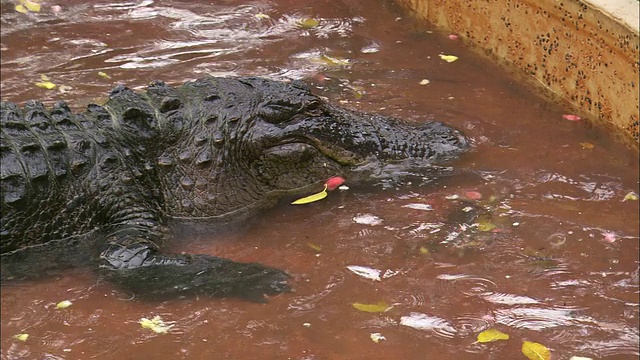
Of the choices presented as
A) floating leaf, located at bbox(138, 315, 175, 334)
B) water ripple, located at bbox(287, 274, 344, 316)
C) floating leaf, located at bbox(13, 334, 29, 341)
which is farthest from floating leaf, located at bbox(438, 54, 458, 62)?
floating leaf, located at bbox(13, 334, 29, 341)

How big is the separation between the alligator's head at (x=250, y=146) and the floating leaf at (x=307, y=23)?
2820mm

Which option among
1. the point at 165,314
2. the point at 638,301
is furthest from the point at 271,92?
the point at 638,301

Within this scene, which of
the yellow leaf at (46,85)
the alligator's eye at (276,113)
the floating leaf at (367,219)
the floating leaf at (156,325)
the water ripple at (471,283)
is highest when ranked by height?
the alligator's eye at (276,113)

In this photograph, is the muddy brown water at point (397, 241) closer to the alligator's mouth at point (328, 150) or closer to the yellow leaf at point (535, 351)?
the yellow leaf at point (535, 351)

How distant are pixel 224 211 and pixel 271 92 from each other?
0.88 meters

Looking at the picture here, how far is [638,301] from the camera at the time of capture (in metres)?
4.70

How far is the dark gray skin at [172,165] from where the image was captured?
5066 millimetres

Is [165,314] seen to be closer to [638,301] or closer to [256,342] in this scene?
[256,342]

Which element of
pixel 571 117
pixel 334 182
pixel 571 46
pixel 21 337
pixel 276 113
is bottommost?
pixel 21 337

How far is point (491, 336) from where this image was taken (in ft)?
14.5

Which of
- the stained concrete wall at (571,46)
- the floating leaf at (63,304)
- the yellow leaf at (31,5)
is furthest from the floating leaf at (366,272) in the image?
the yellow leaf at (31,5)

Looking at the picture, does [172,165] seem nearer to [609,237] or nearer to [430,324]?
[430,324]

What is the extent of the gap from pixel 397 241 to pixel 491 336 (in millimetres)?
1075

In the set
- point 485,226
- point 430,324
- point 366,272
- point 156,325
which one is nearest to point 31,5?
point 156,325
